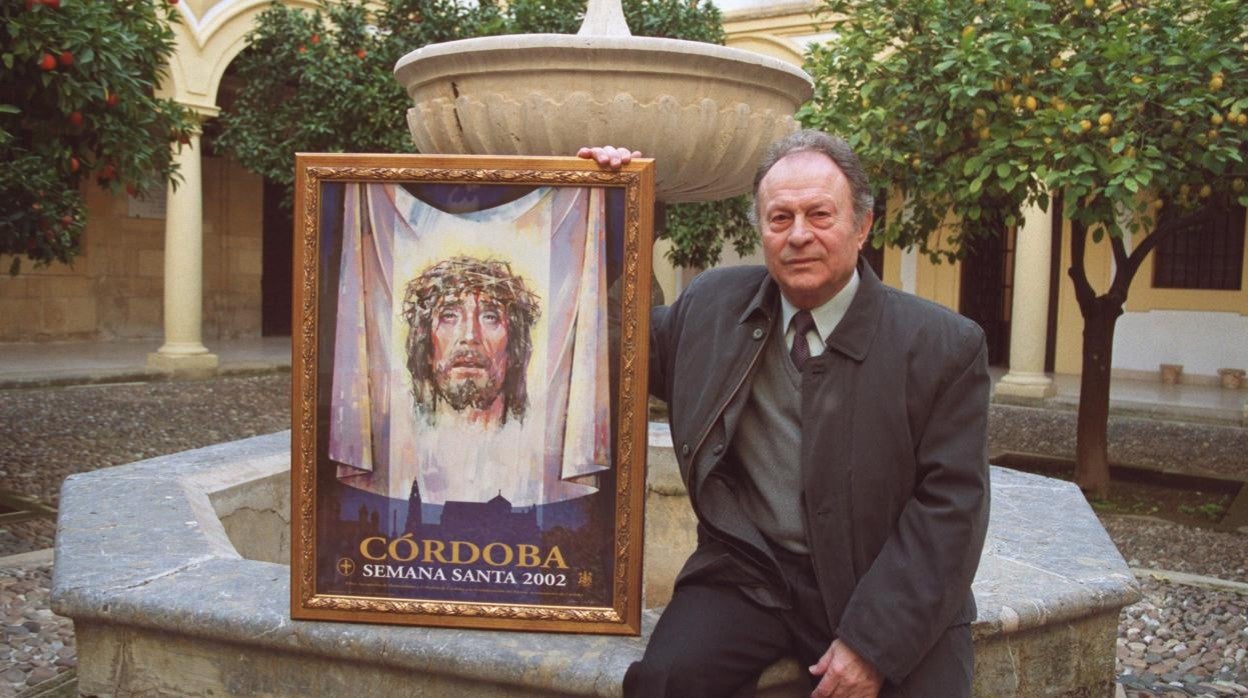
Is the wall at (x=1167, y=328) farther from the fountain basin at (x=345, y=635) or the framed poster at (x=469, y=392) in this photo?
the framed poster at (x=469, y=392)

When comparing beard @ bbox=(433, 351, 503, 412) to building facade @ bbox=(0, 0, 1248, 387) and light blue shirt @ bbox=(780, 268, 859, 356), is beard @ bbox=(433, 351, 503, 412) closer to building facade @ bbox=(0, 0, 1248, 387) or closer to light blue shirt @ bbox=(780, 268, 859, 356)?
light blue shirt @ bbox=(780, 268, 859, 356)

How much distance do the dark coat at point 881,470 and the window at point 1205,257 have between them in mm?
12811

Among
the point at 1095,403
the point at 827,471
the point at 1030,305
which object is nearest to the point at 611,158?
the point at 827,471

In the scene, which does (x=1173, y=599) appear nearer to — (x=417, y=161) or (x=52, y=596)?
(x=417, y=161)

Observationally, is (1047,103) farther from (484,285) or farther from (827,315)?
(484,285)

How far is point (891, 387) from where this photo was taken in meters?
1.77

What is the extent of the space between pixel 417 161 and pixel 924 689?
1.30 m

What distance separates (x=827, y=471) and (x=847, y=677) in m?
0.33

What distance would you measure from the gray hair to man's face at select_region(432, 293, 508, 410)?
0.56 meters

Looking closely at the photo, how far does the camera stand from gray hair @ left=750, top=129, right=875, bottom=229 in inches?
72.3

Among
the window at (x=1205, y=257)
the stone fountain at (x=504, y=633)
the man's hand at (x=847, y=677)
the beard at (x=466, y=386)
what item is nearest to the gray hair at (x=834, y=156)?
the beard at (x=466, y=386)

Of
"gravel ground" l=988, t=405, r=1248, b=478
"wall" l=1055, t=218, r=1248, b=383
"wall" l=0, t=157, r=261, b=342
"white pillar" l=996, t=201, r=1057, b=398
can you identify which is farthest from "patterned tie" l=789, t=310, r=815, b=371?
"wall" l=0, t=157, r=261, b=342

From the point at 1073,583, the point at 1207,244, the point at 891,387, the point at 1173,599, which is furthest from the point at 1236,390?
the point at 891,387

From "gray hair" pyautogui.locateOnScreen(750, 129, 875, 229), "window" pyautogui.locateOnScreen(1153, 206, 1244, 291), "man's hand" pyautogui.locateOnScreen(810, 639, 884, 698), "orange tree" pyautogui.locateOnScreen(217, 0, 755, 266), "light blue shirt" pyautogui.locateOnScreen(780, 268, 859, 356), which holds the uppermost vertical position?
"orange tree" pyautogui.locateOnScreen(217, 0, 755, 266)
